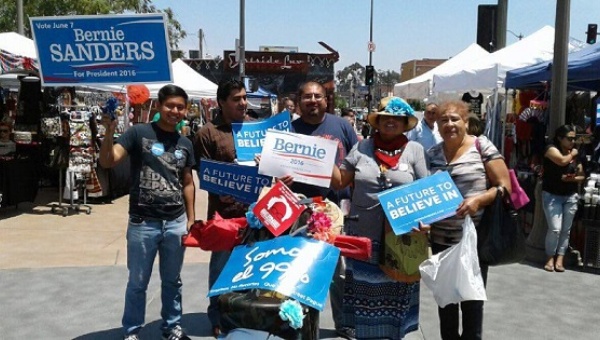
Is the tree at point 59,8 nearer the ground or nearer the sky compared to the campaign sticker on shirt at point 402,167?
nearer the sky

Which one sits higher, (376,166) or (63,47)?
(63,47)

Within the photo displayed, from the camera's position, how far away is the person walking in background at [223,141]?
4.37 m

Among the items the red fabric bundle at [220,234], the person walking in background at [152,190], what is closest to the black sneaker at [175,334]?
the person walking in background at [152,190]

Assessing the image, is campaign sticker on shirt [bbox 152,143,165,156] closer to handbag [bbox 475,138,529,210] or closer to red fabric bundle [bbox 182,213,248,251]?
red fabric bundle [bbox 182,213,248,251]

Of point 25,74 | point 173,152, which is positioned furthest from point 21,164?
point 173,152

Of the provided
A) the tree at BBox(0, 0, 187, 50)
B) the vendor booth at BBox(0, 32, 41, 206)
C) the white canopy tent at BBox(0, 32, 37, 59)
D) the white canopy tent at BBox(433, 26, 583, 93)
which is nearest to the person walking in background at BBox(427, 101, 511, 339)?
the white canopy tent at BBox(433, 26, 583, 93)

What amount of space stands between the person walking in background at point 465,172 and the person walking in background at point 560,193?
139 inches

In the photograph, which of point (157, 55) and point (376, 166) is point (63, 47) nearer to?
point (157, 55)

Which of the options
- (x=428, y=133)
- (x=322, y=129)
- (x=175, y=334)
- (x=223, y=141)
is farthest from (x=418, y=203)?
(x=428, y=133)

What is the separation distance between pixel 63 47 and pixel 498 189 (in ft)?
12.0

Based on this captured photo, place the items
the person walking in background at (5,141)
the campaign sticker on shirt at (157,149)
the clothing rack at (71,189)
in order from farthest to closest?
the clothing rack at (71,189) → the person walking in background at (5,141) → the campaign sticker on shirt at (157,149)

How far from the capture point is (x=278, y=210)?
312 cm

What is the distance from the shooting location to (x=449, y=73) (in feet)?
37.5

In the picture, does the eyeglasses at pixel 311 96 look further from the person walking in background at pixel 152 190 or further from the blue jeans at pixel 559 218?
the blue jeans at pixel 559 218
